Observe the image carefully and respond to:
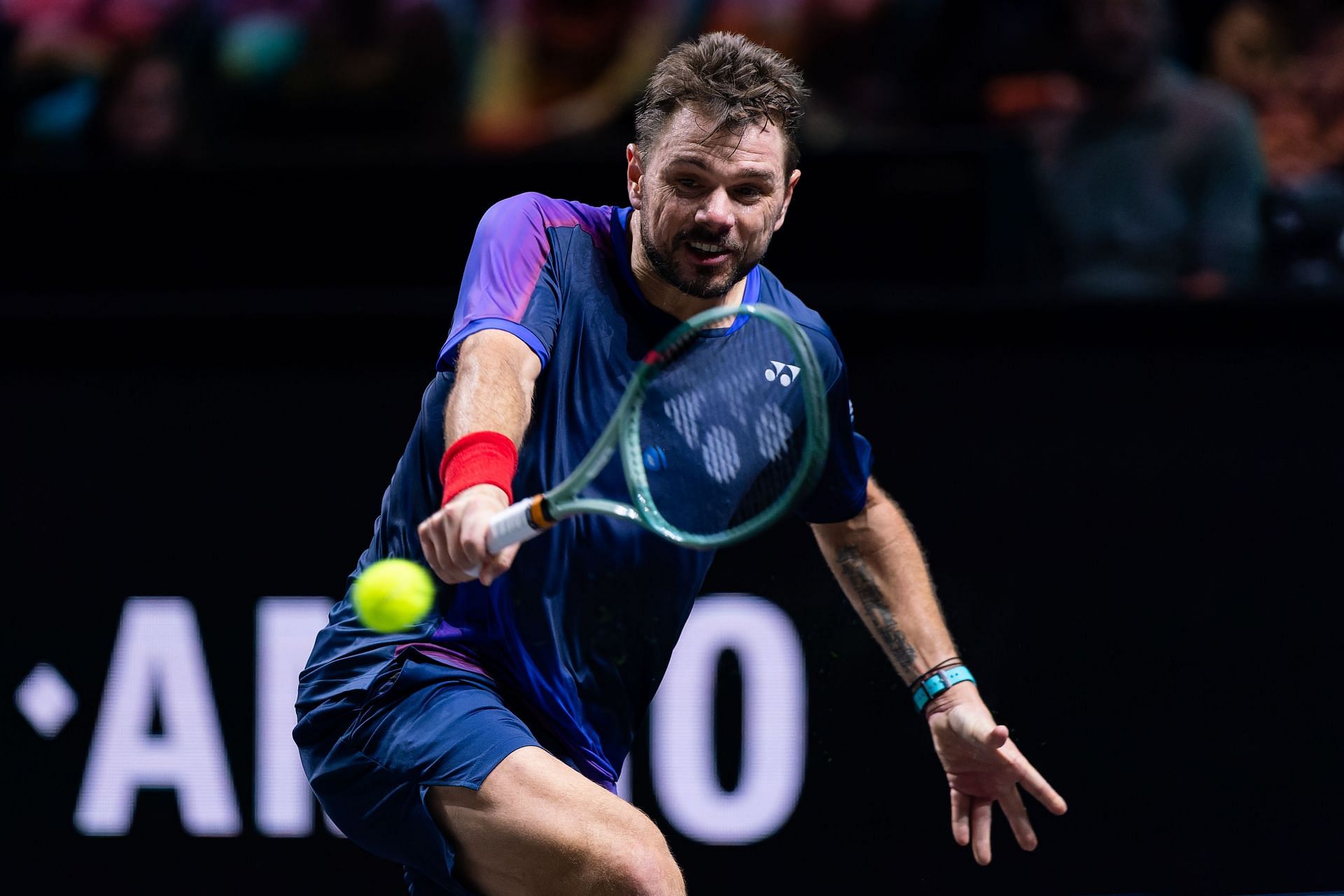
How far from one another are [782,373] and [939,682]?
654mm

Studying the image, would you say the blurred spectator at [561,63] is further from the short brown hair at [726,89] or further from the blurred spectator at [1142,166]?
the short brown hair at [726,89]

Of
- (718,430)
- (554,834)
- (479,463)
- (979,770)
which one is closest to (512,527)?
(479,463)

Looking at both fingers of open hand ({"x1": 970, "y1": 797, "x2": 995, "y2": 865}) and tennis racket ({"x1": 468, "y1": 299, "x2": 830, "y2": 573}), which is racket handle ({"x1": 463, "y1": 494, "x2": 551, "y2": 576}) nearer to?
tennis racket ({"x1": 468, "y1": 299, "x2": 830, "y2": 573})

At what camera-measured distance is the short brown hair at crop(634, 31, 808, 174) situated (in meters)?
2.76

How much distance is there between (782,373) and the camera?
299 cm

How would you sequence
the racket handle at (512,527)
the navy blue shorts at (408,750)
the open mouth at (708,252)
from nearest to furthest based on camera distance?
the racket handle at (512,527) < the navy blue shorts at (408,750) < the open mouth at (708,252)

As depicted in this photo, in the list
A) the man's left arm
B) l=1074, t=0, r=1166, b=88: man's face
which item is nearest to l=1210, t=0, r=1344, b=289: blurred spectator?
l=1074, t=0, r=1166, b=88: man's face

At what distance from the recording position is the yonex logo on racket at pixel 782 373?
2.97 metres

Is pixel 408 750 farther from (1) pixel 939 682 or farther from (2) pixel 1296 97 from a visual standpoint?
(2) pixel 1296 97

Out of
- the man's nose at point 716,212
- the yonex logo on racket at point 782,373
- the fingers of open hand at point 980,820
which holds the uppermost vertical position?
the man's nose at point 716,212

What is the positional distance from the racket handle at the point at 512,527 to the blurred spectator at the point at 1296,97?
269cm

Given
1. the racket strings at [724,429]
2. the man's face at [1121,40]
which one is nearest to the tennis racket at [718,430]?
the racket strings at [724,429]

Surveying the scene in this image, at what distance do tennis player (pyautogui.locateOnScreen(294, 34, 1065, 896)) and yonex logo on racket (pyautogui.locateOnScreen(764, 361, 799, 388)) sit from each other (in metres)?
0.08

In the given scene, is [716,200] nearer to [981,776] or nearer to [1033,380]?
[981,776]
